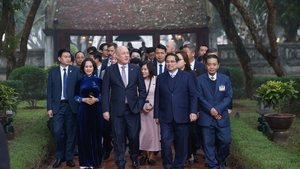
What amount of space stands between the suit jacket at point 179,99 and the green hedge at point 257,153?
111 cm

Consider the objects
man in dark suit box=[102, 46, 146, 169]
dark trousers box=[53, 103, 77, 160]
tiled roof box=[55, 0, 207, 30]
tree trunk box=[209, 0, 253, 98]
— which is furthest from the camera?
tiled roof box=[55, 0, 207, 30]

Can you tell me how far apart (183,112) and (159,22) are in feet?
64.1

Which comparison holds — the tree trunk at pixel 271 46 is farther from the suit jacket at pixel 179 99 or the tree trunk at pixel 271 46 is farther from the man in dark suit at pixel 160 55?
the suit jacket at pixel 179 99

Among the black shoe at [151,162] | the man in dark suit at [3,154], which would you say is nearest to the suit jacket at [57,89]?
the black shoe at [151,162]

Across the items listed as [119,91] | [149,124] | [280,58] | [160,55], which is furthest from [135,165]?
[280,58]

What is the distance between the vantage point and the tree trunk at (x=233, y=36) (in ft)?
59.7

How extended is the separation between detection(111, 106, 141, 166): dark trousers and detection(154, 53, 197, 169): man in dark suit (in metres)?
0.46

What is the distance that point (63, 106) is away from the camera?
9.24 m

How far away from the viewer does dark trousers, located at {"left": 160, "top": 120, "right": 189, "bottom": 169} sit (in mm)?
8453

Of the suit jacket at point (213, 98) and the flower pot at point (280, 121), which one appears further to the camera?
the flower pot at point (280, 121)

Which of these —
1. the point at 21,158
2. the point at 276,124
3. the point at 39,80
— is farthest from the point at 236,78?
the point at 21,158

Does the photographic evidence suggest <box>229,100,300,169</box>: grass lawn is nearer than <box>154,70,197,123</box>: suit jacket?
Yes

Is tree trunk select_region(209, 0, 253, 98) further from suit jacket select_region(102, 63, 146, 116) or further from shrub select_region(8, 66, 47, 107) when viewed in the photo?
suit jacket select_region(102, 63, 146, 116)

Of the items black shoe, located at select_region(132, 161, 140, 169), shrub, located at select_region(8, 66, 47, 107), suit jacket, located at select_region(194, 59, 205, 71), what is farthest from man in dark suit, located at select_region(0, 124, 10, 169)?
shrub, located at select_region(8, 66, 47, 107)
